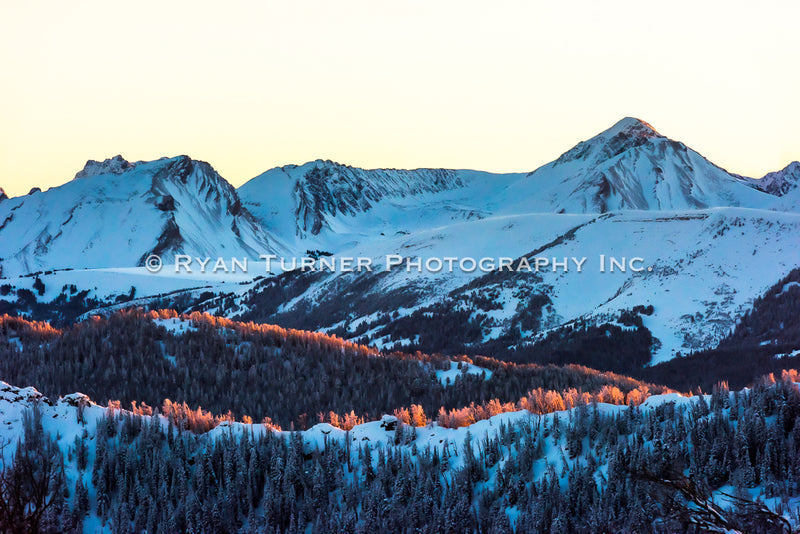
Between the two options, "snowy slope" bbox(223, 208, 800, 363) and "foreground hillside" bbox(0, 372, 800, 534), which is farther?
"snowy slope" bbox(223, 208, 800, 363)

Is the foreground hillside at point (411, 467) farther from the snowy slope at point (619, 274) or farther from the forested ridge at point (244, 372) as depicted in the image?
the snowy slope at point (619, 274)

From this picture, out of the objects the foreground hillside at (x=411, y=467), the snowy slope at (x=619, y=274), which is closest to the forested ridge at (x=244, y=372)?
the foreground hillside at (x=411, y=467)

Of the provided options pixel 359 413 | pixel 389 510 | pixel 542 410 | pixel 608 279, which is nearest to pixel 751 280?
pixel 608 279

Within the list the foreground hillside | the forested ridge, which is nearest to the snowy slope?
the forested ridge

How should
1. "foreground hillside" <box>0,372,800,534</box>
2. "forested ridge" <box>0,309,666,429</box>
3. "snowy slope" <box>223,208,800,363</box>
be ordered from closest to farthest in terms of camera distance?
"foreground hillside" <box>0,372,800,534</box> < "forested ridge" <box>0,309,666,429</box> < "snowy slope" <box>223,208,800,363</box>

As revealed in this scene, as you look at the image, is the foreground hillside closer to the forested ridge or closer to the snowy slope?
the forested ridge

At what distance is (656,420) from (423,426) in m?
5.65

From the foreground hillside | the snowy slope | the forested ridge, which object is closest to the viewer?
the foreground hillside

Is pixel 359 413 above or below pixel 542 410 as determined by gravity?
below

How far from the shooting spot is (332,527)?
15508 millimetres

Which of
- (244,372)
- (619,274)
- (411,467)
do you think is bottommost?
(619,274)

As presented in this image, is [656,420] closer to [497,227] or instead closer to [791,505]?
[791,505]

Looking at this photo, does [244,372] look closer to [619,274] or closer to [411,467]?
[411,467]

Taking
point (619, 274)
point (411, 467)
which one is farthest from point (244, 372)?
point (619, 274)
